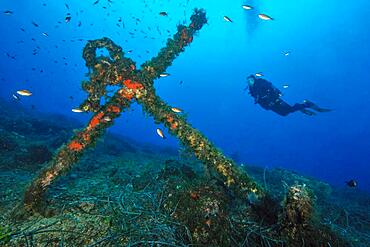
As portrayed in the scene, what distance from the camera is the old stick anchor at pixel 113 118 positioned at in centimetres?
430

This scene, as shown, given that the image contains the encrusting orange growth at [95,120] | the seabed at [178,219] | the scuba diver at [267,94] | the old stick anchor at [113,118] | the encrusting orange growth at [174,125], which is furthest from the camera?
the scuba diver at [267,94]

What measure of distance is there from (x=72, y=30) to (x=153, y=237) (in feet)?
563

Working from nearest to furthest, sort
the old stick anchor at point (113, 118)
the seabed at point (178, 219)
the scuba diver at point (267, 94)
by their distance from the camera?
the seabed at point (178, 219), the old stick anchor at point (113, 118), the scuba diver at point (267, 94)

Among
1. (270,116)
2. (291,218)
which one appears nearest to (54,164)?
(291,218)

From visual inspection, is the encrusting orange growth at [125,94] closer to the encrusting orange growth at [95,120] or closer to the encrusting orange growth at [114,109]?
the encrusting orange growth at [114,109]

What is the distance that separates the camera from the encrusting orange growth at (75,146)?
4.33 metres

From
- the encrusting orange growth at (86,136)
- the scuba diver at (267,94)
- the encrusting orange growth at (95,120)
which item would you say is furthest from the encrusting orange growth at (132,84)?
the scuba diver at (267,94)

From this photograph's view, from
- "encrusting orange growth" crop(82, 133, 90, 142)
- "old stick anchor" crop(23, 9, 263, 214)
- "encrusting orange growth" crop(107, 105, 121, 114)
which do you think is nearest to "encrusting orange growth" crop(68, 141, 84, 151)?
"old stick anchor" crop(23, 9, 263, 214)

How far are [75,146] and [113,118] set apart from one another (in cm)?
70

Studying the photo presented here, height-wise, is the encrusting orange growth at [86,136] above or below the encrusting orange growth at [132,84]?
below

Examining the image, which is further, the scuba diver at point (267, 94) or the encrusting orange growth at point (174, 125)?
the scuba diver at point (267, 94)

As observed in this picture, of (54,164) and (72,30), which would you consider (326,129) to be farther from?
(54,164)

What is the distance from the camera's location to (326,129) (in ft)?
575

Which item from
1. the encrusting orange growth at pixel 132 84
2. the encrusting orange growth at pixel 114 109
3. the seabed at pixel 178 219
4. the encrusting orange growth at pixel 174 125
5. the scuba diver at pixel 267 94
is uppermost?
the scuba diver at pixel 267 94
